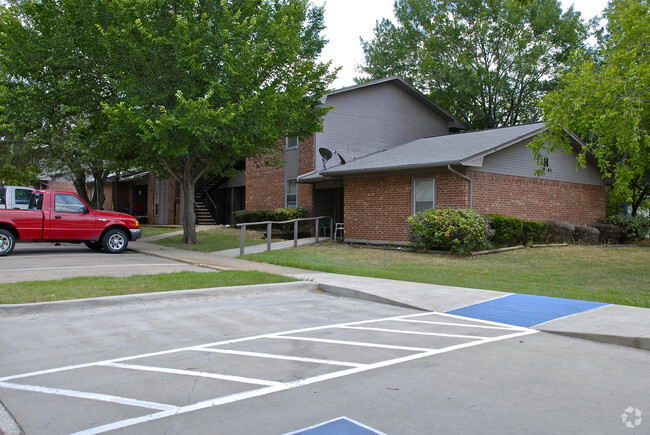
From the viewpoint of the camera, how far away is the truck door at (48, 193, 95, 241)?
50.8 feet

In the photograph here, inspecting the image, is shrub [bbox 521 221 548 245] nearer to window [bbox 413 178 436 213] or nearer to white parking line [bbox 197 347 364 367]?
window [bbox 413 178 436 213]

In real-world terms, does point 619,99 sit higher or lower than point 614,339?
higher

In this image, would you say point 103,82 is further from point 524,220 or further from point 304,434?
point 304,434

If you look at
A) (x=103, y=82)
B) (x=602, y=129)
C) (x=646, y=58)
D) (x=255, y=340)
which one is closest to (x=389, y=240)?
(x=602, y=129)

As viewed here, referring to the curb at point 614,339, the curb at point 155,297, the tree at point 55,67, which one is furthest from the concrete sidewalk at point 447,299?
the tree at point 55,67

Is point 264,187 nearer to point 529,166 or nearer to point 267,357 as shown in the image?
point 529,166

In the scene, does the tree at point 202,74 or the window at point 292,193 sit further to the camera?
the window at point 292,193

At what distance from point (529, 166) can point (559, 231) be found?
265cm

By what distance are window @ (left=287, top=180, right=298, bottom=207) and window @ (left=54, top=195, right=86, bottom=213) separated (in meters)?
10.8

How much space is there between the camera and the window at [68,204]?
51.2ft

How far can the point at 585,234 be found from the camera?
2092 centimetres

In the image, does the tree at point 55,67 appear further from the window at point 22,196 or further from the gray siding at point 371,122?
the gray siding at point 371,122

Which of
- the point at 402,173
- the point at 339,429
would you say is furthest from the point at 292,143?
the point at 339,429

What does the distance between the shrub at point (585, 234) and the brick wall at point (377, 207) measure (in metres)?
7.18
